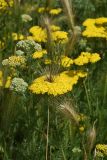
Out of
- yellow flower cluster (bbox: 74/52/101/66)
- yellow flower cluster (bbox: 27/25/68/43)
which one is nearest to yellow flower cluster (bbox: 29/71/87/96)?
yellow flower cluster (bbox: 74/52/101/66)

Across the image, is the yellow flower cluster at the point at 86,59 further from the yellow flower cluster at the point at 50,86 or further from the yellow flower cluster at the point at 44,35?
the yellow flower cluster at the point at 50,86

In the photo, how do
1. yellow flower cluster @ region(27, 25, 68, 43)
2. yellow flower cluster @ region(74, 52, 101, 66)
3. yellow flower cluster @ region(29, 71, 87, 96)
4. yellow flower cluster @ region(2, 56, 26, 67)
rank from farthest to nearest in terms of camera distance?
yellow flower cluster @ region(27, 25, 68, 43) → yellow flower cluster @ region(74, 52, 101, 66) → yellow flower cluster @ region(2, 56, 26, 67) → yellow flower cluster @ region(29, 71, 87, 96)

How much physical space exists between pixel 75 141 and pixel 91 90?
0.47 meters

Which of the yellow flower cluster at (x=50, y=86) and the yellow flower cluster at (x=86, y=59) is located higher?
the yellow flower cluster at (x=86, y=59)

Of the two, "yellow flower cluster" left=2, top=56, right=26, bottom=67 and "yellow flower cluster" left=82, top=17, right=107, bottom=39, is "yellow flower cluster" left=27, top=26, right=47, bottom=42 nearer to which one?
"yellow flower cluster" left=82, top=17, right=107, bottom=39

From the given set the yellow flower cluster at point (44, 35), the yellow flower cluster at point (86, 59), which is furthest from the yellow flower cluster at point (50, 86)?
the yellow flower cluster at point (44, 35)

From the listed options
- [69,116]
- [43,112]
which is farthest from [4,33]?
[69,116]

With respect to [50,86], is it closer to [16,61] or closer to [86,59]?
[16,61]

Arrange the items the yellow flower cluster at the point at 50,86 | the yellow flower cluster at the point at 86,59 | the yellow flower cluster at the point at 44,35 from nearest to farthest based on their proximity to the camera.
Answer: the yellow flower cluster at the point at 50,86
the yellow flower cluster at the point at 86,59
the yellow flower cluster at the point at 44,35

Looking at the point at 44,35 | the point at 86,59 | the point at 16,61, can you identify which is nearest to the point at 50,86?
the point at 16,61

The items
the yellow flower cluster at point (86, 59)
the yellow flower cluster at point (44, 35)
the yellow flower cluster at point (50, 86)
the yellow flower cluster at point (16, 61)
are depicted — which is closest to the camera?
the yellow flower cluster at point (50, 86)

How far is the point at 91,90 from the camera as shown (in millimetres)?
2945

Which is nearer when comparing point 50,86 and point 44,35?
point 50,86

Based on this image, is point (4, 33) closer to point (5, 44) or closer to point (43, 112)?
point (5, 44)
